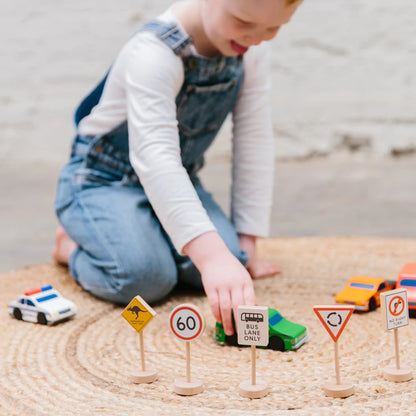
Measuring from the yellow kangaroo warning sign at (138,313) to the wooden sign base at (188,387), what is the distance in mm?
71

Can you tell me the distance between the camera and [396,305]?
25.5 inches

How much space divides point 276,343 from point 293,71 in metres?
2.05

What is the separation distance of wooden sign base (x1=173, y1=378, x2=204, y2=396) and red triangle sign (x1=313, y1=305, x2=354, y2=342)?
15 cm

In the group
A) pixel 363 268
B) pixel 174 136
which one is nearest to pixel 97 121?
pixel 174 136

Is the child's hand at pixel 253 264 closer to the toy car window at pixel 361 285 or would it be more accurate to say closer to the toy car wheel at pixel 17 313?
the toy car window at pixel 361 285

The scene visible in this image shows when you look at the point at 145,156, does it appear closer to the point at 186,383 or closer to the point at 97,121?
the point at 97,121

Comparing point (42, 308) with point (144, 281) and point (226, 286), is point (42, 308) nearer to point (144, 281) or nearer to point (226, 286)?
point (144, 281)

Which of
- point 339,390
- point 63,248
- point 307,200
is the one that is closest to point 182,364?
point 339,390

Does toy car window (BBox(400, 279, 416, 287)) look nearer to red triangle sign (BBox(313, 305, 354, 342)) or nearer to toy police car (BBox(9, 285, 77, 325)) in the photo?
red triangle sign (BBox(313, 305, 354, 342))

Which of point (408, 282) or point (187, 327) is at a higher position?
point (187, 327)

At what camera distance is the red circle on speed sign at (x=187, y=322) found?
0.64 meters

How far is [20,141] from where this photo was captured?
265 centimetres

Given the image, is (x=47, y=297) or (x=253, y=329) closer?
(x=253, y=329)

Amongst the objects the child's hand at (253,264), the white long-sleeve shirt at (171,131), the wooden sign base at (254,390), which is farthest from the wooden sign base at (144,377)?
the child's hand at (253,264)
